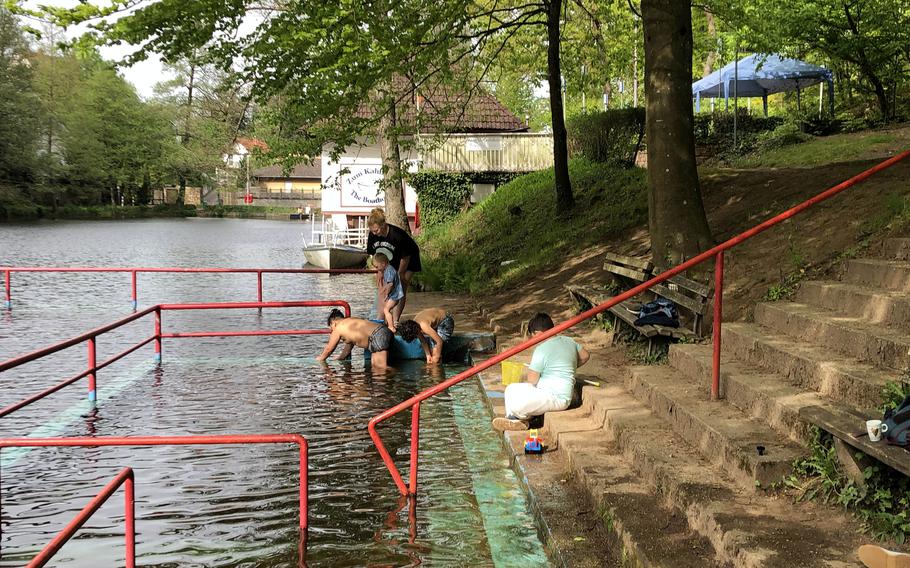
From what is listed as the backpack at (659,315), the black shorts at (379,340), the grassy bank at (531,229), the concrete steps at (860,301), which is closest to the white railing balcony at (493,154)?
the grassy bank at (531,229)

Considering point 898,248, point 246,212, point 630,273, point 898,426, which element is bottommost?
point 898,426

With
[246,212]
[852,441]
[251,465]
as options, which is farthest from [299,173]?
[852,441]

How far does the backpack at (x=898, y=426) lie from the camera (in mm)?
3958

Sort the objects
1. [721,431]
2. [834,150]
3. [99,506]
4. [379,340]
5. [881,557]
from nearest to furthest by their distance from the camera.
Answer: [881,557] → [99,506] → [721,431] → [379,340] → [834,150]

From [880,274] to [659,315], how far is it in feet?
6.63

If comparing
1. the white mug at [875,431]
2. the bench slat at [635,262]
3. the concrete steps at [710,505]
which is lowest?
the concrete steps at [710,505]

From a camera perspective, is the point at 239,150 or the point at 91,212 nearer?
the point at 91,212

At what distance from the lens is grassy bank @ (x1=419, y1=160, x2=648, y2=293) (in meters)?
16.8

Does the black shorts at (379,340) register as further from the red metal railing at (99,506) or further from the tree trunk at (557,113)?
the tree trunk at (557,113)

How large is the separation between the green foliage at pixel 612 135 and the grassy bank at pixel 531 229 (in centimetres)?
41

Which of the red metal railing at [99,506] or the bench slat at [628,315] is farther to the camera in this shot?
the bench slat at [628,315]

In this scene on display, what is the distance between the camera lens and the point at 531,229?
802 inches

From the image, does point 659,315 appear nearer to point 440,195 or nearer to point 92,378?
point 92,378

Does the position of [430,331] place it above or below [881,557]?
above
